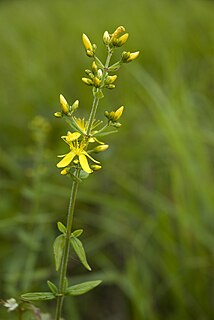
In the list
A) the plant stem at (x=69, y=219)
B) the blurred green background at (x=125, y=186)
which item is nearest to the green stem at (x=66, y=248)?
the plant stem at (x=69, y=219)

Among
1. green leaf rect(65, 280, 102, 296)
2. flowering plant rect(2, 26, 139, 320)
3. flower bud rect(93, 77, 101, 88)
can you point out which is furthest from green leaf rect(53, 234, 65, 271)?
flower bud rect(93, 77, 101, 88)

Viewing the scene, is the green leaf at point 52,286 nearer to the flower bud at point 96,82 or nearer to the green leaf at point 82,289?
the green leaf at point 82,289

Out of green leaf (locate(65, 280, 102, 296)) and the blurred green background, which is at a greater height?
the blurred green background

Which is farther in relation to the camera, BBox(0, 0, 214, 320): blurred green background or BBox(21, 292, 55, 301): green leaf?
BBox(0, 0, 214, 320): blurred green background

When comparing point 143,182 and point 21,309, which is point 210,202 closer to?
point 143,182

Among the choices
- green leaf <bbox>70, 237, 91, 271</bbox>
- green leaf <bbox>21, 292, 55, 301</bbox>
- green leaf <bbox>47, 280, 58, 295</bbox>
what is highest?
green leaf <bbox>70, 237, 91, 271</bbox>

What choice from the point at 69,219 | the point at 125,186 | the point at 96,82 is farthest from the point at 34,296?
the point at 125,186

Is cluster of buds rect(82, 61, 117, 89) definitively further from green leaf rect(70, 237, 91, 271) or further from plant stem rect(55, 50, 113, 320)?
green leaf rect(70, 237, 91, 271)

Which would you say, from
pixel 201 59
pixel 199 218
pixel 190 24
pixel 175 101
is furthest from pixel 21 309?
pixel 190 24

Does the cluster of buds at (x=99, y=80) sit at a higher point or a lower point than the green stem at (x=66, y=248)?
higher
